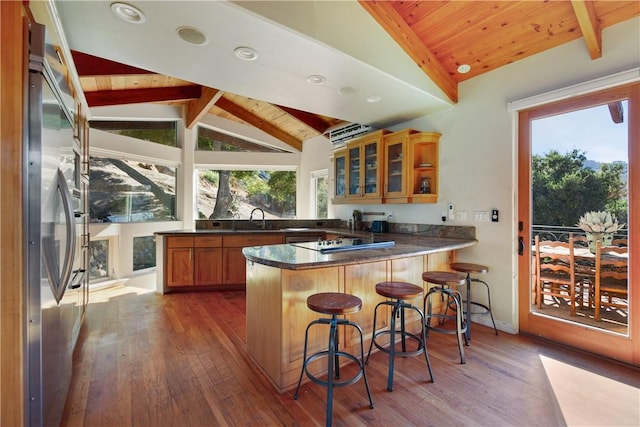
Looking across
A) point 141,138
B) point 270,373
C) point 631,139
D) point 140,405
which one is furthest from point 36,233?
point 141,138

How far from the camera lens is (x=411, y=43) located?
9.00 feet

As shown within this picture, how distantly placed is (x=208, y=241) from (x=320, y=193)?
7.87ft

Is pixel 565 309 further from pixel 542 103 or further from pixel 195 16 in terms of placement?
pixel 195 16

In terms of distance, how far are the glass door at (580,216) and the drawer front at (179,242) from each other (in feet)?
13.3

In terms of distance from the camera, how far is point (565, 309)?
102 inches

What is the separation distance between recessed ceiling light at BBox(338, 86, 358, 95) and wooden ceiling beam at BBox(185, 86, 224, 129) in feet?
6.22

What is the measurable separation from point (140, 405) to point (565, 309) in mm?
3411

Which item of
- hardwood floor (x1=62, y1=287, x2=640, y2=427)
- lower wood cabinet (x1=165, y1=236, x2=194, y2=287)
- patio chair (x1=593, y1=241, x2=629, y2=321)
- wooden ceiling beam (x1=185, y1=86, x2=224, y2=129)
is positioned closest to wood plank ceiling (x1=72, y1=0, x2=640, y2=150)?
wooden ceiling beam (x1=185, y1=86, x2=224, y2=129)

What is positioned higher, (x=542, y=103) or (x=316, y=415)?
(x=542, y=103)

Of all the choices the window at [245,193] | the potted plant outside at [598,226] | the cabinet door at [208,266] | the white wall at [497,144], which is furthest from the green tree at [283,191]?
the potted plant outside at [598,226]

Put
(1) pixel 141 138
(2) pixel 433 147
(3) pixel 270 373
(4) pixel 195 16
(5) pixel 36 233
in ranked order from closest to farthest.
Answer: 1. (5) pixel 36 233
2. (4) pixel 195 16
3. (3) pixel 270 373
4. (2) pixel 433 147
5. (1) pixel 141 138

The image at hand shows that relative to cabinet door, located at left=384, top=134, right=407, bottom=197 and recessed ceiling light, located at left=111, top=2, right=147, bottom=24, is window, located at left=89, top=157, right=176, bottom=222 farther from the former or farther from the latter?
cabinet door, located at left=384, top=134, right=407, bottom=197

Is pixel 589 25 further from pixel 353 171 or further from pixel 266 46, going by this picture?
pixel 353 171

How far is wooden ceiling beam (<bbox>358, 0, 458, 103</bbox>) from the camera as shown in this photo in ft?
8.02
